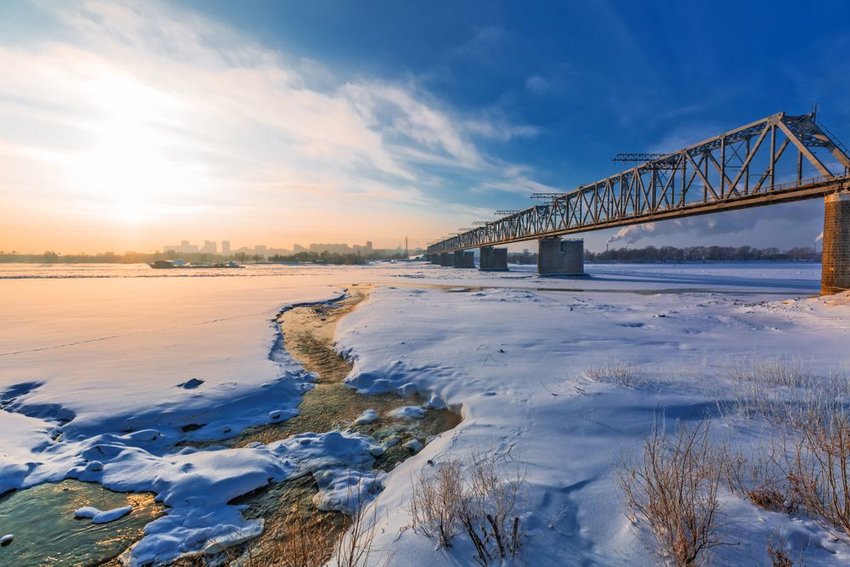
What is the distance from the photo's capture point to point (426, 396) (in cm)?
835

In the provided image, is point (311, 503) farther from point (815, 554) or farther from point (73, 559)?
point (815, 554)

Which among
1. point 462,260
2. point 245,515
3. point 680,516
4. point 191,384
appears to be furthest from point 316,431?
point 462,260

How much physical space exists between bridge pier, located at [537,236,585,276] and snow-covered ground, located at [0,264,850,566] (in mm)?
48799

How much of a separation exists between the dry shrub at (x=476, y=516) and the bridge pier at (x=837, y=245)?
2897cm

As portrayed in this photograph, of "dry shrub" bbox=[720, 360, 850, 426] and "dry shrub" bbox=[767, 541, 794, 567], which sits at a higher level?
"dry shrub" bbox=[720, 360, 850, 426]

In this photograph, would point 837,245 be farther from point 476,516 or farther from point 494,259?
point 494,259

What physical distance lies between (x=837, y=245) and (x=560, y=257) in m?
42.4

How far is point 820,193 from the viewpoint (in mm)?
24812

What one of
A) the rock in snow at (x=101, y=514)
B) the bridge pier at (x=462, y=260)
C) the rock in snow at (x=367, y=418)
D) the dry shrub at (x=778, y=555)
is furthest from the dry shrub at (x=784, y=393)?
the bridge pier at (x=462, y=260)

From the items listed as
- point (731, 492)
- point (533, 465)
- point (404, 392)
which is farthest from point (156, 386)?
point (731, 492)

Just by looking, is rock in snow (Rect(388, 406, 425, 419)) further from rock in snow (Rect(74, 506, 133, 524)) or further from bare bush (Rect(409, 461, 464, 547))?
rock in snow (Rect(74, 506, 133, 524))

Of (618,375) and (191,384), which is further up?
(618,375)

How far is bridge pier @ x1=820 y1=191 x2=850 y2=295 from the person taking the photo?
837 inches

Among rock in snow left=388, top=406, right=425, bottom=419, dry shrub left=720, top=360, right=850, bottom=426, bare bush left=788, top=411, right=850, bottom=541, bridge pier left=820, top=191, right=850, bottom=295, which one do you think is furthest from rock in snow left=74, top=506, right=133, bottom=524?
bridge pier left=820, top=191, right=850, bottom=295
